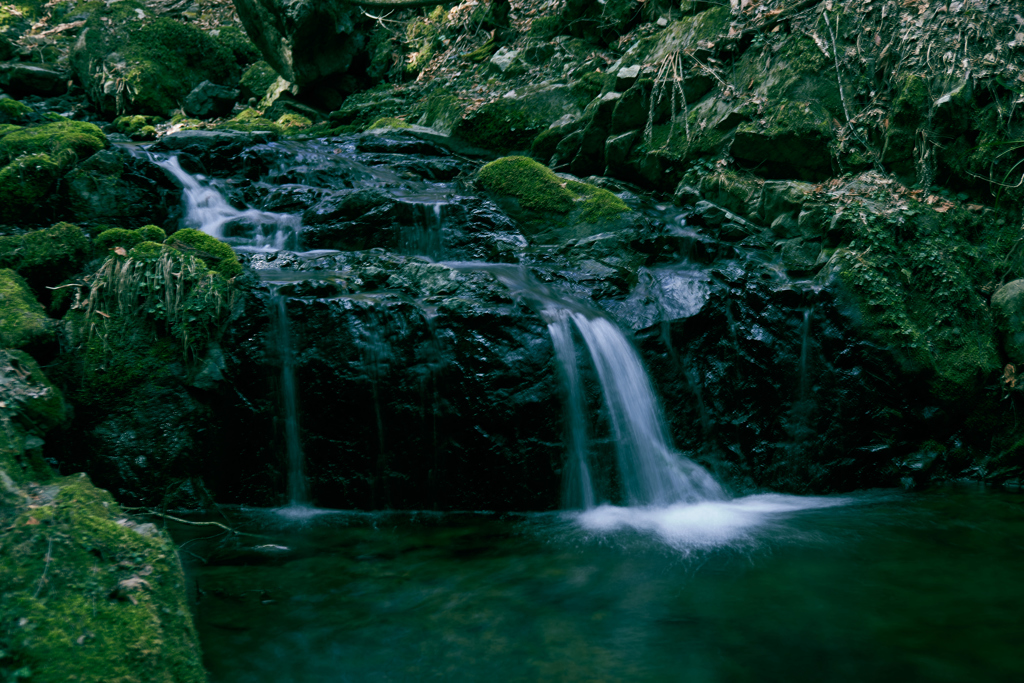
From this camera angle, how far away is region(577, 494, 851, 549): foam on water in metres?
4.84

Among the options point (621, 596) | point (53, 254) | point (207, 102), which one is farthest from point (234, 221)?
point (207, 102)

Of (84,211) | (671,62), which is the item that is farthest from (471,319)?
(671,62)

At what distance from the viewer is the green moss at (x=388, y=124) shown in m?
11.8

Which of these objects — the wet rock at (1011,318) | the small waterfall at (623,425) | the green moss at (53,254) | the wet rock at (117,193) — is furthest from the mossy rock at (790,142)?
the green moss at (53,254)

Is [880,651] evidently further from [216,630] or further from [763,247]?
[763,247]

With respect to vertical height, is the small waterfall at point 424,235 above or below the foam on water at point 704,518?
above

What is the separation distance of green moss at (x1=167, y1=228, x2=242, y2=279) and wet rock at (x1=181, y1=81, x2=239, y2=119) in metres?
10.9

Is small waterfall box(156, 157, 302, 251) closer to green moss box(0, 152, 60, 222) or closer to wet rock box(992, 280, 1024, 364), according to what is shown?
green moss box(0, 152, 60, 222)

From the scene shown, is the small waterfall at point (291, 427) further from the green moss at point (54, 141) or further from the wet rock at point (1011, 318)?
the wet rock at point (1011, 318)

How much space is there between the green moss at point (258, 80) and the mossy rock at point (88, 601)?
14.9 m

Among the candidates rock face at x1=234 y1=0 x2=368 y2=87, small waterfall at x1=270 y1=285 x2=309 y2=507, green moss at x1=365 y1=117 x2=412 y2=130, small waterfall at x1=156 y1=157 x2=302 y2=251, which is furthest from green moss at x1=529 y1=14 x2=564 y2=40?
small waterfall at x1=270 y1=285 x2=309 y2=507

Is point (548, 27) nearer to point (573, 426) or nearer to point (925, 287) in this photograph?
point (925, 287)

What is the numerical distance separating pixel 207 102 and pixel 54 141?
8.61 meters

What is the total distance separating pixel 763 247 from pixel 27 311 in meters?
6.89
